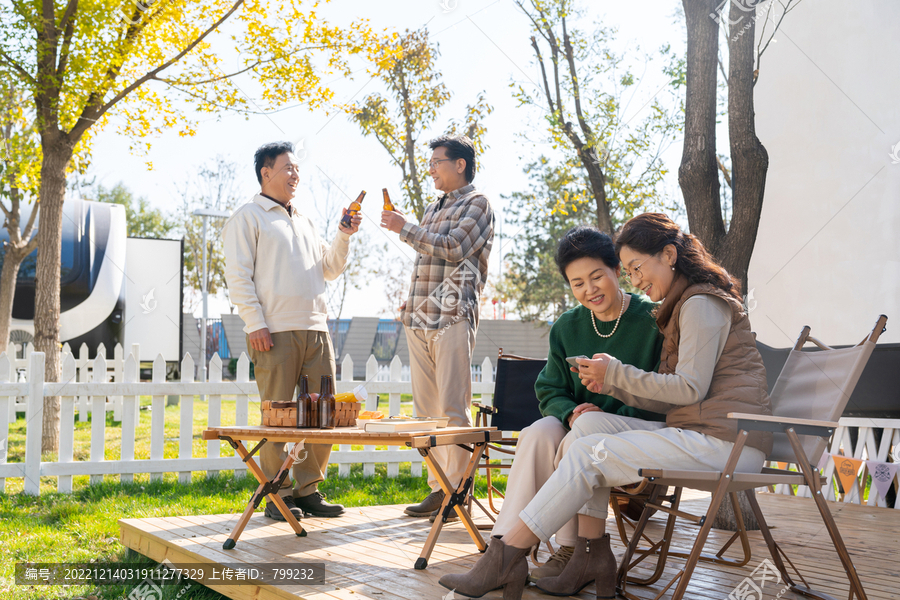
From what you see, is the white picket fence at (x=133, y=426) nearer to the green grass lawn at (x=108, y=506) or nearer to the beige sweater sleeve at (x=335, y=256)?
the green grass lawn at (x=108, y=506)

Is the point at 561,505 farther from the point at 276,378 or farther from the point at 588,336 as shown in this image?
the point at 276,378

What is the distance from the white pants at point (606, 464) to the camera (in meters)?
2.21

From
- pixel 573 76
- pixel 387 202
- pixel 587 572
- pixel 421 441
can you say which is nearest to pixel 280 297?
pixel 387 202

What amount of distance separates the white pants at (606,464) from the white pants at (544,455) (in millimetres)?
153

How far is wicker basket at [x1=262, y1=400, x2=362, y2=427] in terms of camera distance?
9.90ft

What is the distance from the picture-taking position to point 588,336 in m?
2.90

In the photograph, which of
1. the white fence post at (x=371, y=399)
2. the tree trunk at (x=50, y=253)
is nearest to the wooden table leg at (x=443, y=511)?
the white fence post at (x=371, y=399)

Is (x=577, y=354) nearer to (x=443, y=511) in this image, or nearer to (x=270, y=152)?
(x=443, y=511)

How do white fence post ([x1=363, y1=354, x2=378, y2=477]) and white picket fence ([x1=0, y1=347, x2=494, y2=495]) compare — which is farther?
white fence post ([x1=363, y1=354, x2=378, y2=477])

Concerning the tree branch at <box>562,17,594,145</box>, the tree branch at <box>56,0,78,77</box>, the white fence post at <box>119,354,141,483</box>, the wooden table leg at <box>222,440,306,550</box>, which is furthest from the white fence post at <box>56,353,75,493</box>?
the tree branch at <box>562,17,594,145</box>

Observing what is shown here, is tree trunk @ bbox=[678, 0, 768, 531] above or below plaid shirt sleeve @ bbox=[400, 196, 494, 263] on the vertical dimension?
above

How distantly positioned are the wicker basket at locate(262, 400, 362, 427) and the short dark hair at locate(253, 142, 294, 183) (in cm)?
150

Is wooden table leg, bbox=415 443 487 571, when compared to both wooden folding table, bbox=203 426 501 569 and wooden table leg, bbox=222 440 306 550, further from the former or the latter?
wooden table leg, bbox=222 440 306 550

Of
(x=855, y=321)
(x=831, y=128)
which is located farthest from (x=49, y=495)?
(x=831, y=128)
